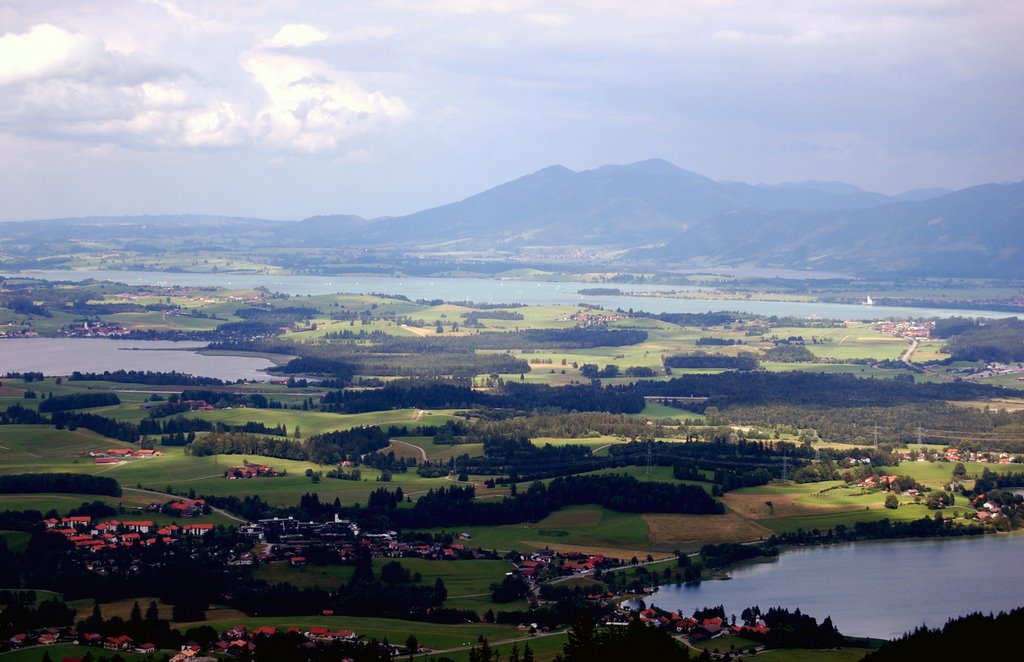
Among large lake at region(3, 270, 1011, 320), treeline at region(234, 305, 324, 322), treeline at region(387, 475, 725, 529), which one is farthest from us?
large lake at region(3, 270, 1011, 320)

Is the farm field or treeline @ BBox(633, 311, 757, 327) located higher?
treeline @ BBox(633, 311, 757, 327)

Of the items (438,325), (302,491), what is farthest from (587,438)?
(438,325)

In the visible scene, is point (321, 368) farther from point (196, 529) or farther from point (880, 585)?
point (880, 585)

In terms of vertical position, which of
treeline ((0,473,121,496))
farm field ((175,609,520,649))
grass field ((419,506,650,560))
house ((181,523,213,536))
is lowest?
farm field ((175,609,520,649))

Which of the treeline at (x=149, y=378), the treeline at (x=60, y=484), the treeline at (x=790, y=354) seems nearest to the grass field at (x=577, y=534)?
the treeline at (x=60, y=484)

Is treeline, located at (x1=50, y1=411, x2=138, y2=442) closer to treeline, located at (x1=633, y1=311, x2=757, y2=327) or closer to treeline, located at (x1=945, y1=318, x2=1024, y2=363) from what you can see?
treeline, located at (x1=945, y1=318, x2=1024, y2=363)

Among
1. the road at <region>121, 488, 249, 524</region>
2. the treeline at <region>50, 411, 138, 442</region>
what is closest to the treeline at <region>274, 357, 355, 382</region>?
the treeline at <region>50, 411, 138, 442</region>
